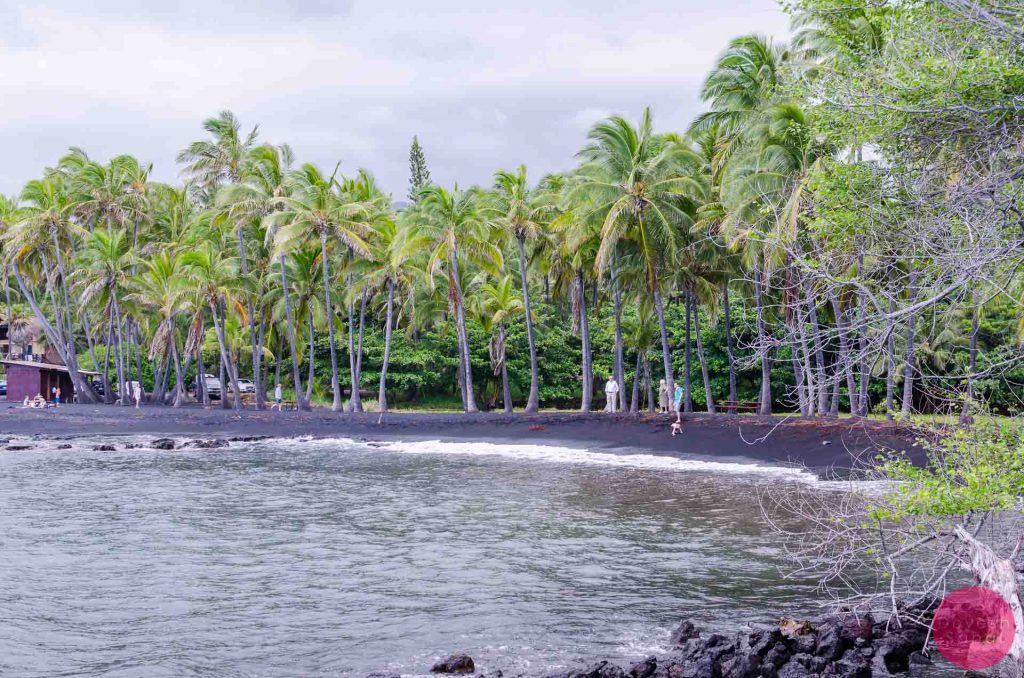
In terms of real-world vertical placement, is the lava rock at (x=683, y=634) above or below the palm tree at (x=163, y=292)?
below

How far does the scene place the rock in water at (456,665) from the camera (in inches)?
346

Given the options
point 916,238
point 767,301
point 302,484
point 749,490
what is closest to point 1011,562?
point 916,238

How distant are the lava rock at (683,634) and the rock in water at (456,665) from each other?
7.04 feet

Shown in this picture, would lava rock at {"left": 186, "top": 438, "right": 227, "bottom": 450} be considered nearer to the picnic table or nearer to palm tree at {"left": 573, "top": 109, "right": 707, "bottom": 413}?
palm tree at {"left": 573, "top": 109, "right": 707, "bottom": 413}

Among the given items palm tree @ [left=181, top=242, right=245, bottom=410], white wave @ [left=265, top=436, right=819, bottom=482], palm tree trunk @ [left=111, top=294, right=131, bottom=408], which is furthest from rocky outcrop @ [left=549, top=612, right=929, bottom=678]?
palm tree trunk @ [left=111, top=294, right=131, bottom=408]

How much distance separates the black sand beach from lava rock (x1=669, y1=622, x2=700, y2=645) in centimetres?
1301

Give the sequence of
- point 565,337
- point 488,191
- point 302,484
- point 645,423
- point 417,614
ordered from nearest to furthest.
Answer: point 417,614, point 302,484, point 645,423, point 488,191, point 565,337

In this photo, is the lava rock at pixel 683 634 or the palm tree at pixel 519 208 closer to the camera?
the lava rock at pixel 683 634

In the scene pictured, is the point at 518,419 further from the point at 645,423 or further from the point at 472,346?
the point at 472,346

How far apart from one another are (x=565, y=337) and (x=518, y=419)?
11.7 metres

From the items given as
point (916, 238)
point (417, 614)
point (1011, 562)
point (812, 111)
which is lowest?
point (417, 614)

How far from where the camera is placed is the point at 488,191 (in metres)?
36.5

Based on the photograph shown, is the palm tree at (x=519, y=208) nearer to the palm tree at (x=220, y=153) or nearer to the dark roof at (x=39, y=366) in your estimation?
the palm tree at (x=220, y=153)

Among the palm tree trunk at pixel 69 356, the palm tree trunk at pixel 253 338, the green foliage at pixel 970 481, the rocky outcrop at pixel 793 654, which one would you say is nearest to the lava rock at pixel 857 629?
the rocky outcrop at pixel 793 654
